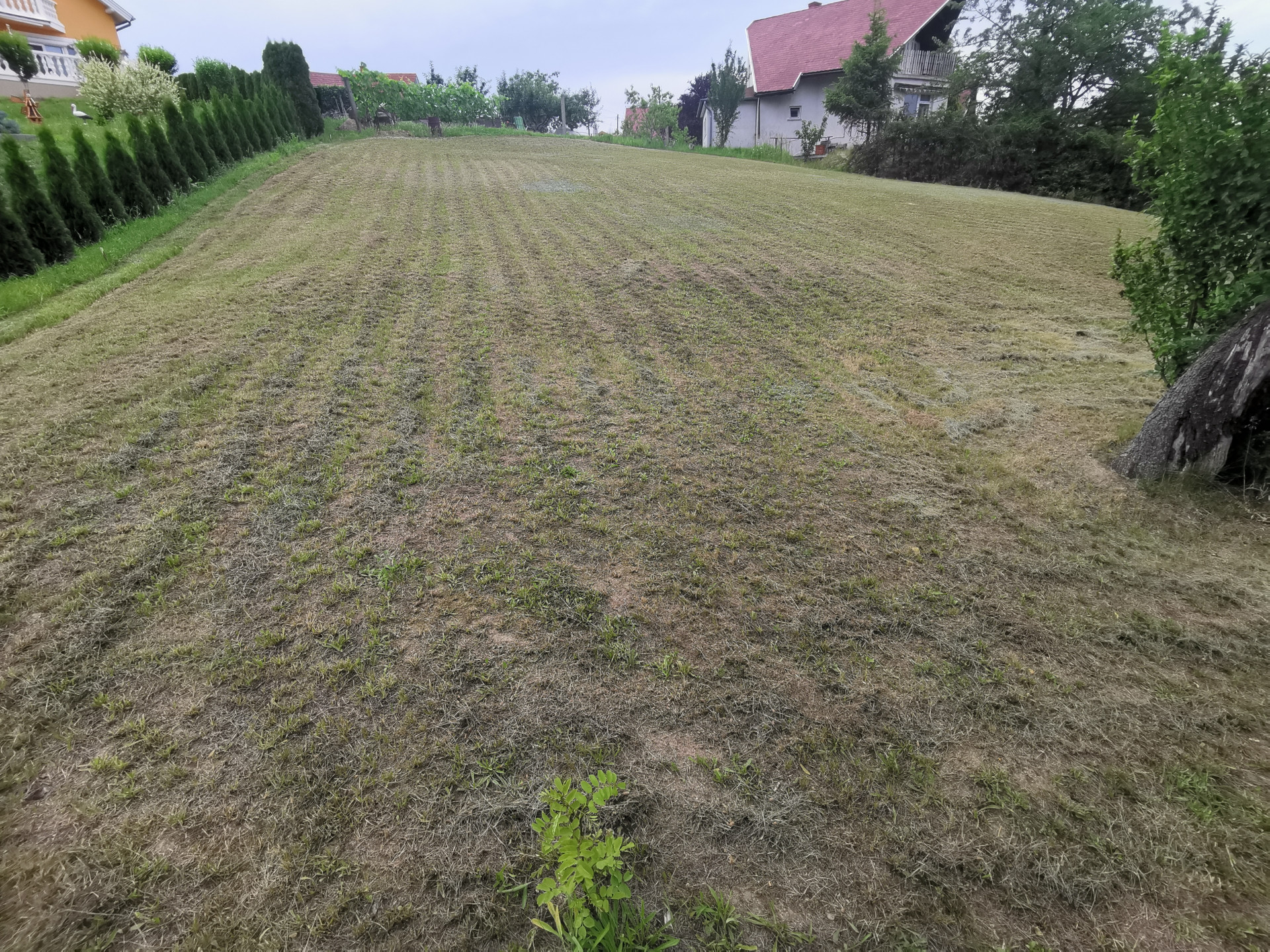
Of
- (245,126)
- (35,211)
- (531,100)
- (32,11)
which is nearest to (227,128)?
(245,126)

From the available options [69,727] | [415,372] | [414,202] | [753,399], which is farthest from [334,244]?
[69,727]

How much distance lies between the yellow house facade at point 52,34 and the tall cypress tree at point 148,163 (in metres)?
9.28

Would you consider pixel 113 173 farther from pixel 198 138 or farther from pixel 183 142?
pixel 198 138

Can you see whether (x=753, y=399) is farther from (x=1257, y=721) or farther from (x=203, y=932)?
(x=203, y=932)

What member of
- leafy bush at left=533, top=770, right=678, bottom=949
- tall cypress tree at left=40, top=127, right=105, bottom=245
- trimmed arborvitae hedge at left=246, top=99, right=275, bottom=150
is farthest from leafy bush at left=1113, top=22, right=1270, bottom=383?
trimmed arborvitae hedge at left=246, top=99, right=275, bottom=150

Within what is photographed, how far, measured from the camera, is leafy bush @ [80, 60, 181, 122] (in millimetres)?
12266

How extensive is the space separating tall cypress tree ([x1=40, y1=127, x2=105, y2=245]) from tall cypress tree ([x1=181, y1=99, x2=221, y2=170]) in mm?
4535

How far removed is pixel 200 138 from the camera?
1103cm

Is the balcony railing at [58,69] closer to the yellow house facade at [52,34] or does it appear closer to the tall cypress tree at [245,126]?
the yellow house facade at [52,34]

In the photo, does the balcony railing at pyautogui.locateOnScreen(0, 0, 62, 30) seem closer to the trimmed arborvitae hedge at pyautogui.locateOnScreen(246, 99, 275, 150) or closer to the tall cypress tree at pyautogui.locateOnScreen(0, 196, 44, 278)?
the trimmed arborvitae hedge at pyautogui.locateOnScreen(246, 99, 275, 150)

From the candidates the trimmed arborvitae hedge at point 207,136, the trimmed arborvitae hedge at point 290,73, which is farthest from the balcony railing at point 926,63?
the trimmed arborvitae hedge at point 207,136

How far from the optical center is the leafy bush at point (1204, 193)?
3.14 meters

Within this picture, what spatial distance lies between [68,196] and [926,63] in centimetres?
3021

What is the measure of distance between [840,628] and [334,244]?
26.9 feet
